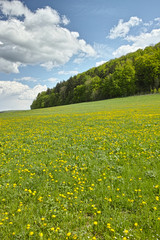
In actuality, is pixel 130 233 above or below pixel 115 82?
below

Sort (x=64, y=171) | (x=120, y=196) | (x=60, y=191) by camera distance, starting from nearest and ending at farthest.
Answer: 1. (x=120, y=196)
2. (x=60, y=191)
3. (x=64, y=171)

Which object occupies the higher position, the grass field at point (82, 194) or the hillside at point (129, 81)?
the hillside at point (129, 81)

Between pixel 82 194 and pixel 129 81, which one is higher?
pixel 129 81

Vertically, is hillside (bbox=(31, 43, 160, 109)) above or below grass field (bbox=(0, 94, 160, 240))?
above

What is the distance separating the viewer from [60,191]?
419 cm

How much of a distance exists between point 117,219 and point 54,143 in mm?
6112

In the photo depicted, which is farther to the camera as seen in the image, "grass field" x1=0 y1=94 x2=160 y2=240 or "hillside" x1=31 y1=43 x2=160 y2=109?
"hillside" x1=31 y1=43 x2=160 y2=109

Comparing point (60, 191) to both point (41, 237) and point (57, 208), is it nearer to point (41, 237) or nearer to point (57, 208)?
point (57, 208)

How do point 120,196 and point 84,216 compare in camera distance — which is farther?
point 120,196

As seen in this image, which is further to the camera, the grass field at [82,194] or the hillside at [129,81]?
the hillside at [129,81]

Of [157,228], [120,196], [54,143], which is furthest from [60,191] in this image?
[54,143]

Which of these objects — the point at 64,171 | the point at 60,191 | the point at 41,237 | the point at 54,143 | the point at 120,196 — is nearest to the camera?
the point at 41,237

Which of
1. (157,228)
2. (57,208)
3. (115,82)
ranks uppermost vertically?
(115,82)

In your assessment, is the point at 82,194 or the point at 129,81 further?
the point at 129,81
